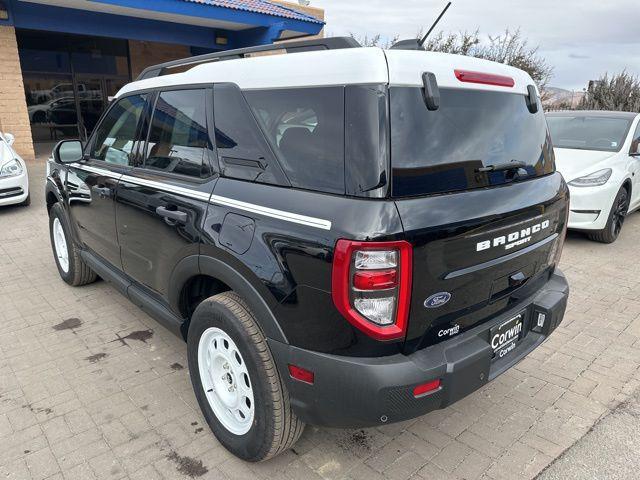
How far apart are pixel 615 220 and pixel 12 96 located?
42.7ft

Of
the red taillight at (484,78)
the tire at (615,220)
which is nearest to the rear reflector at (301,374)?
the red taillight at (484,78)

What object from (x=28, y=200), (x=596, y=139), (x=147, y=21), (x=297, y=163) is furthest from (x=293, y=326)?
(x=147, y=21)

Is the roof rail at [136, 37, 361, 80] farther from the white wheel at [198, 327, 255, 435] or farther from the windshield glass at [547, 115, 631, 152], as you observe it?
the windshield glass at [547, 115, 631, 152]

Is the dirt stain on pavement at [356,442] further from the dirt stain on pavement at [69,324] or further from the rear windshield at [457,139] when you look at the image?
the dirt stain on pavement at [69,324]

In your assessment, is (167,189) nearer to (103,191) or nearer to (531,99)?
(103,191)

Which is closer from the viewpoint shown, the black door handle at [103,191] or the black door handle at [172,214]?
the black door handle at [172,214]

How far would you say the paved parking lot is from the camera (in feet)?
7.93

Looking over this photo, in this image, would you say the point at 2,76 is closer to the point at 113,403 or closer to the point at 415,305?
the point at 113,403

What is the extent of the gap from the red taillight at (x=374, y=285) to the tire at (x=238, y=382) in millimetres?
522

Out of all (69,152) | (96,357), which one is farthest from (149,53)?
(96,357)

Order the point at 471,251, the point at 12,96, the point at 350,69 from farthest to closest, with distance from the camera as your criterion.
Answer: the point at 12,96 < the point at 471,251 < the point at 350,69

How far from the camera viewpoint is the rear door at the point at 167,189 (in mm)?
2533

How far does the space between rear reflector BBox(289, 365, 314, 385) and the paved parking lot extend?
0.67 m

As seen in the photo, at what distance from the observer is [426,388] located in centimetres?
195
